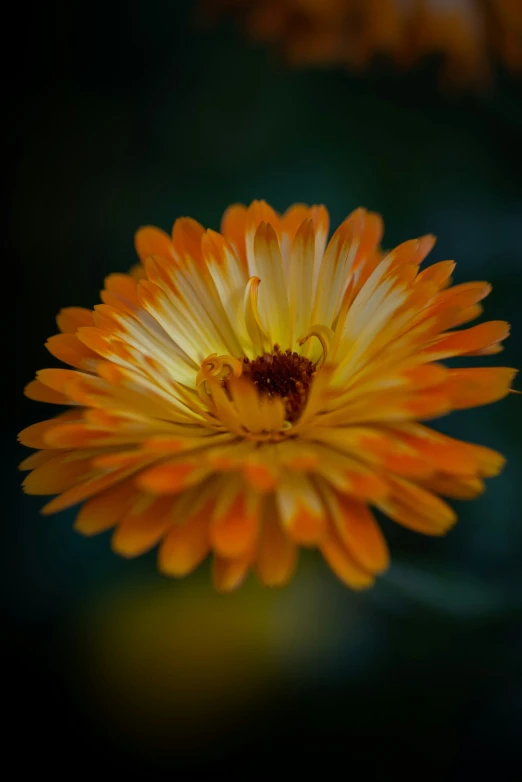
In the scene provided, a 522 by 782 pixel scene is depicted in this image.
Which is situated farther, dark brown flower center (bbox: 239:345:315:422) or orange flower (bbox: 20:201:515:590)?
dark brown flower center (bbox: 239:345:315:422)

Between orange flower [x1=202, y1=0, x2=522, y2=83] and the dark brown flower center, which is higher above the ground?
orange flower [x1=202, y1=0, x2=522, y2=83]

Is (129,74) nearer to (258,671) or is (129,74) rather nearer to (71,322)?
(71,322)

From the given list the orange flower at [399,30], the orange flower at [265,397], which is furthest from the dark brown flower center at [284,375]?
the orange flower at [399,30]

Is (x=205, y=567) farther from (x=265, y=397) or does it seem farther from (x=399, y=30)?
(x=399, y=30)

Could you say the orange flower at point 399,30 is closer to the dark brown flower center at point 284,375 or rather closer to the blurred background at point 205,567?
the blurred background at point 205,567

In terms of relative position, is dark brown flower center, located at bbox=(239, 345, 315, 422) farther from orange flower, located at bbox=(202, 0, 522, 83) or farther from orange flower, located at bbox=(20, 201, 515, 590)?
orange flower, located at bbox=(202, 0, 522, 83)

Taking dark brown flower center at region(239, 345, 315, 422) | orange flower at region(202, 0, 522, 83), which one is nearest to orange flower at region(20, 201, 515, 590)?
dark brown flower center at region(239, 345, 315, 422)

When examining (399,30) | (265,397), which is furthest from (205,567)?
(399,30)
